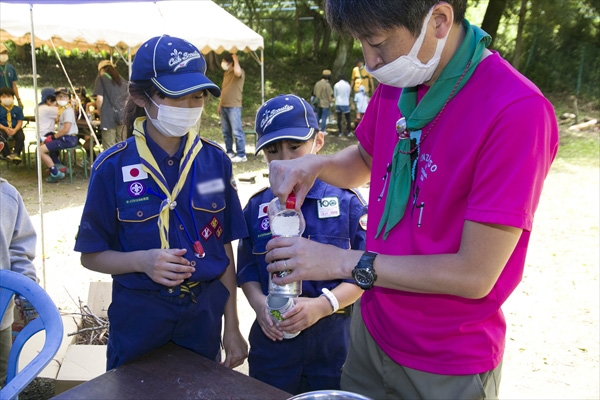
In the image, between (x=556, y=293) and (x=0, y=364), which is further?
(x=556, y=293)

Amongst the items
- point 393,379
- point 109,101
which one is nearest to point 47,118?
point 109,101

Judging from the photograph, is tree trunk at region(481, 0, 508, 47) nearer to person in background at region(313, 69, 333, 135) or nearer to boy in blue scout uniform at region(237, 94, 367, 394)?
person in background at region(313, 69, 333, 135)

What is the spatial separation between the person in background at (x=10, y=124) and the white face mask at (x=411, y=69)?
987 centimetres

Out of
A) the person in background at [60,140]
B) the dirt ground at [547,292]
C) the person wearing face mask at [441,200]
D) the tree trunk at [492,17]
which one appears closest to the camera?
the person wearing face mask at [441,200]

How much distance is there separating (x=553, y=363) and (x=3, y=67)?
34.6 ft

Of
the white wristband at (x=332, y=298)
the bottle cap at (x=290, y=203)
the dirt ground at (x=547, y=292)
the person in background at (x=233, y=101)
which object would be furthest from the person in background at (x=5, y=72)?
the bottle cap at (x=290, y=203)

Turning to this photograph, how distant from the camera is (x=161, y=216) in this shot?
2.19 meters

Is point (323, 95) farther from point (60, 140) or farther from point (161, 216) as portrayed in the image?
point (161, 216)

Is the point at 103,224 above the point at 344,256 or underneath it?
underneath

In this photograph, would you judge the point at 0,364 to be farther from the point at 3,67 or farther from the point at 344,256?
the point at 3,67

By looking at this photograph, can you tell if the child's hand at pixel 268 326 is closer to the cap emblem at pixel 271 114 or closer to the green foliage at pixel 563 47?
the cap emblem at pixel 271 114

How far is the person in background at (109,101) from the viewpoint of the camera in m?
10.4

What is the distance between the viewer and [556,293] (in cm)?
533

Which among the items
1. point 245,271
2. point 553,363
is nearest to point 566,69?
point 553,363
